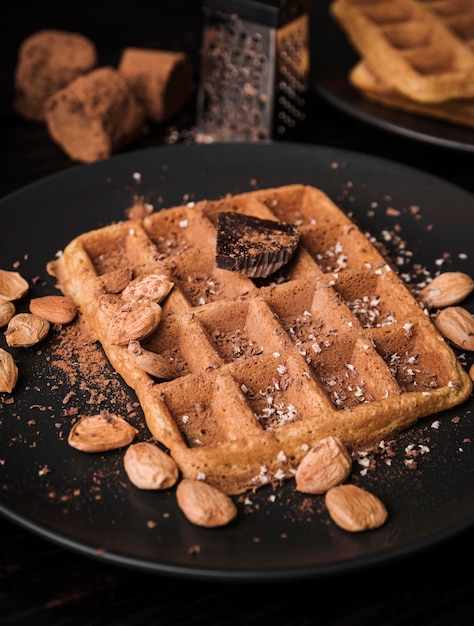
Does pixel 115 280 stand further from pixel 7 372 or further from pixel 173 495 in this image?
pixel 173 495

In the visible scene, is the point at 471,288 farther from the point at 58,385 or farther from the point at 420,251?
the point at 58,385

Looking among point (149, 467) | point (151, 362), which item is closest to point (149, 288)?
point (151, 362)

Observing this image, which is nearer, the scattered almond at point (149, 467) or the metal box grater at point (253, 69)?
the scattered almond at point (149, 467)

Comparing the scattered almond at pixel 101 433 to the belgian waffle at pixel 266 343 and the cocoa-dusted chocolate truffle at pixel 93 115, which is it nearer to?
the belgian waffle at pixel 266 343

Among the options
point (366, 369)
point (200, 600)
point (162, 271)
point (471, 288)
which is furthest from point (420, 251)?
point (200, 600)

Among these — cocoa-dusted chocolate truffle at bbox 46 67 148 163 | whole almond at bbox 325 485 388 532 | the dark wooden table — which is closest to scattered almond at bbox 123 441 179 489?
the dark wooden table

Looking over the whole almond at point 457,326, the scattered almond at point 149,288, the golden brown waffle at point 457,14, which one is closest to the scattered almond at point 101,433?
the scattered almond at point 149,288
